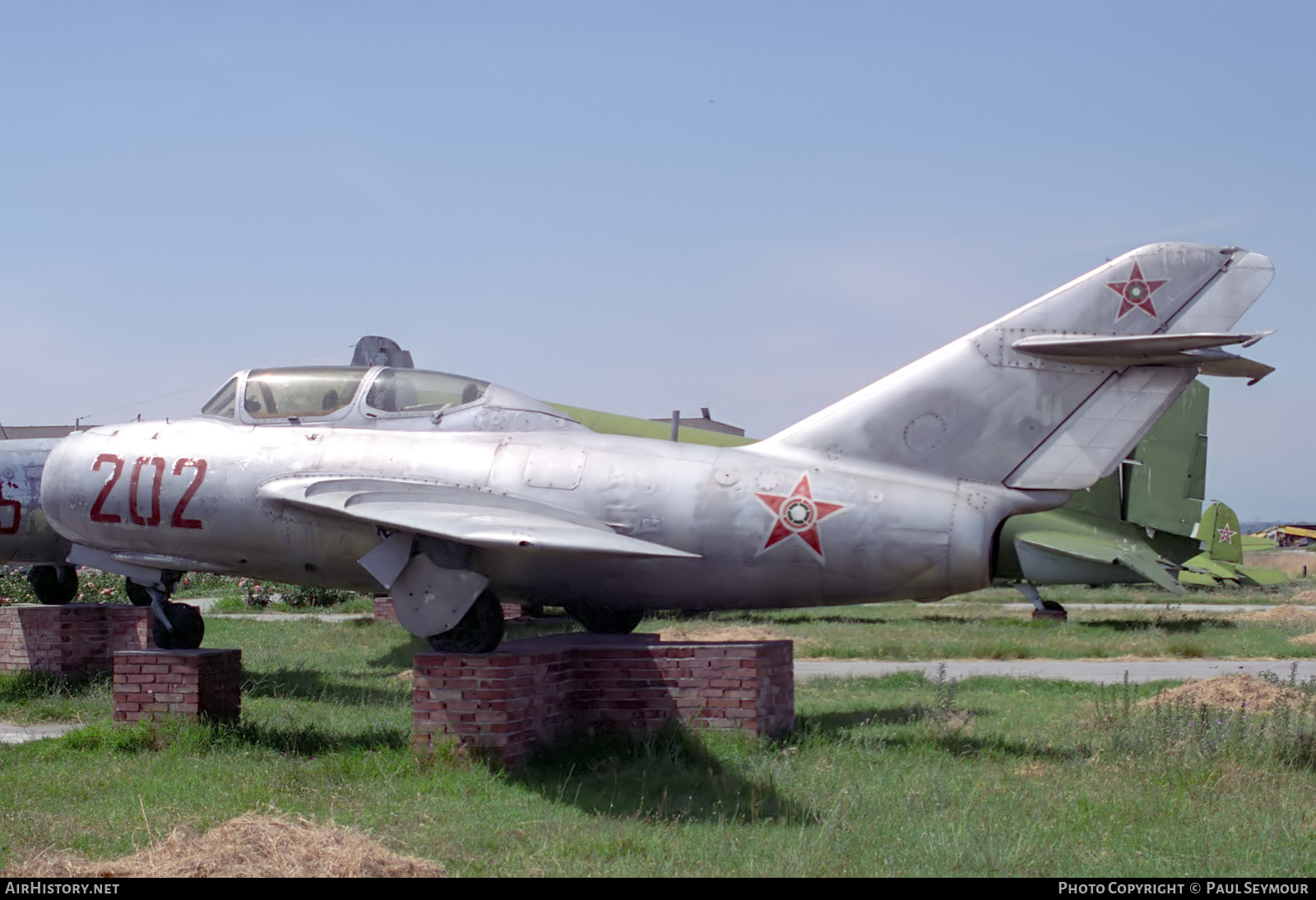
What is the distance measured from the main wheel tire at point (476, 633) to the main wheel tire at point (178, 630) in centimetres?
273

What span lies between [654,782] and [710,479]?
2488 millimetres

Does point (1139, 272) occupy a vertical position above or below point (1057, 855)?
above

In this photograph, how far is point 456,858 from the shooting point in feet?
19.7

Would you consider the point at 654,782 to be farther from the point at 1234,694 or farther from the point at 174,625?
the point at 1234,694

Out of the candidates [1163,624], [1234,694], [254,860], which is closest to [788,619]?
[1163,624]

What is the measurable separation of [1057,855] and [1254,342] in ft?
14.5

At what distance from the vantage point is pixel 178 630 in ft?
33.6

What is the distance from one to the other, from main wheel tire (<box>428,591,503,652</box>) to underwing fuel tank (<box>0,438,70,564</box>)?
24.2 feet

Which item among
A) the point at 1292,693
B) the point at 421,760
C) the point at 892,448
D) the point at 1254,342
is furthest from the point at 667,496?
the point at 1292,693

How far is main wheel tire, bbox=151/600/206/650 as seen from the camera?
33.5 feet

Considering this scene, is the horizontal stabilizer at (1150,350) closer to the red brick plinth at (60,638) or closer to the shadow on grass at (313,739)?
the shadow on grass at (313,739)

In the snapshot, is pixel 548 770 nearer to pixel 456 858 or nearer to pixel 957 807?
pixel 456 858
